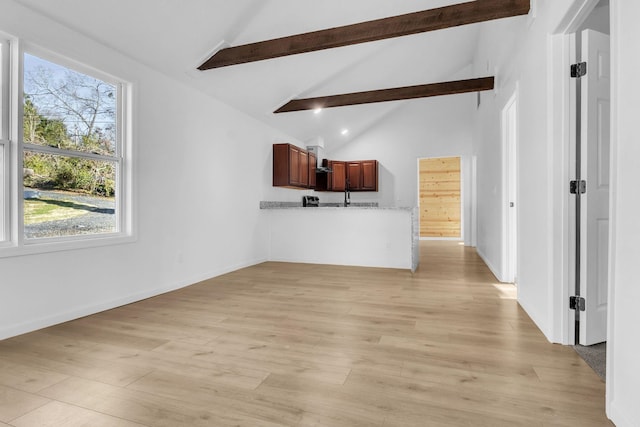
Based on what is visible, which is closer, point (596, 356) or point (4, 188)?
point (596, 356)

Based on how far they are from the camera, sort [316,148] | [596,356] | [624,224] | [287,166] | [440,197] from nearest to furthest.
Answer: [624,224] < [596,356] < [287,166] < [316,148] < [440,197]

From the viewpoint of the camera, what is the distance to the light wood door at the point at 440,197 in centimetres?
903

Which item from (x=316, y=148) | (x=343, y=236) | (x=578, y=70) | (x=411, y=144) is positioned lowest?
(x=343, y=236)

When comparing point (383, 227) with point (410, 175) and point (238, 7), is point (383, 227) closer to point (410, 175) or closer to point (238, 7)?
point (238, 7)

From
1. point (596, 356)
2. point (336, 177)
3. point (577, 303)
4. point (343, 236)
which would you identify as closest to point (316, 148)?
point (336, 177)

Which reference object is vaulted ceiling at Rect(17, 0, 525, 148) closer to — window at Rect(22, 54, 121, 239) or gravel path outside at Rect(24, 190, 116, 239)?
window at Rect(22, 54, 121, 239)

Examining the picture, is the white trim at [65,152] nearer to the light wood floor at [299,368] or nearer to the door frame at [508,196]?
the light wood floor at [299,368]

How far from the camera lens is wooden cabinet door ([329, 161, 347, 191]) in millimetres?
8875

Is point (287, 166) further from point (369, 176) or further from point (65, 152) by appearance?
point (65, 152)

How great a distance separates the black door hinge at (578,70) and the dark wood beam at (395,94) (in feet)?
8.86

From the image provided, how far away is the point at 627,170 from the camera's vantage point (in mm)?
1326

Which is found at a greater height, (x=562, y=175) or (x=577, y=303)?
(x=562, y=175)

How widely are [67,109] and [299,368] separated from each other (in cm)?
274

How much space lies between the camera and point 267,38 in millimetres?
3902
